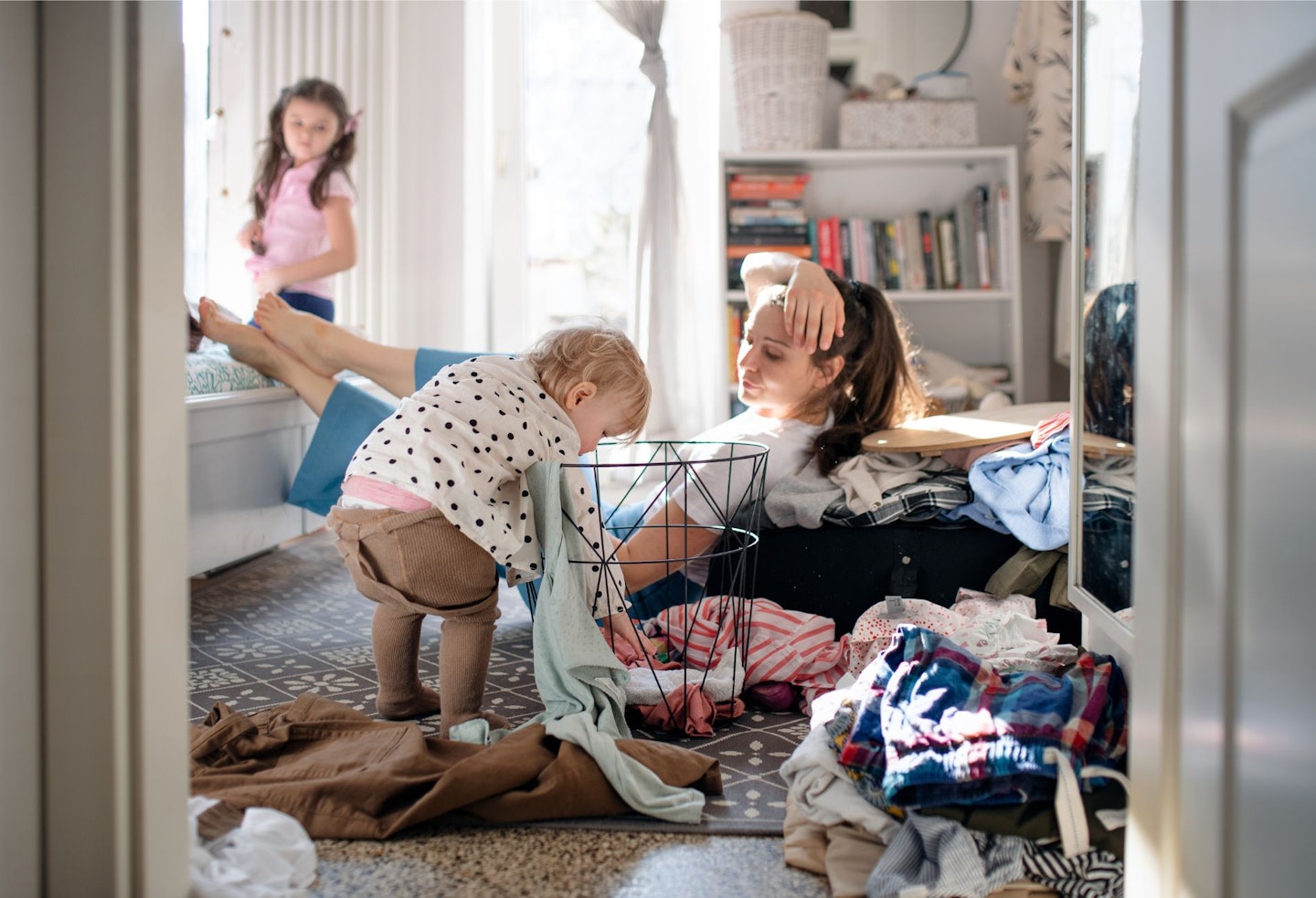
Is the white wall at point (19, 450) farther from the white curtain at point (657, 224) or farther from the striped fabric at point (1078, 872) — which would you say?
the white curtain at point (657, 224)

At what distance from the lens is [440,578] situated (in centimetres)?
142

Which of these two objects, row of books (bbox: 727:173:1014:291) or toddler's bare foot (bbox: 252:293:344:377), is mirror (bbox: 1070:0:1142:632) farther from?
row of books (bbox: 727:173:1014:291)

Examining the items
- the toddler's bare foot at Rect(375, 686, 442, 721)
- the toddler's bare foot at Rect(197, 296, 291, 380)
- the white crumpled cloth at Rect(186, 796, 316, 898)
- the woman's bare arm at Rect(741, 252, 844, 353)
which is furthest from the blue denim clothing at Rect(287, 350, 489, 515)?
the white crumpled cloth at Rect(186, 796, 316, 898)

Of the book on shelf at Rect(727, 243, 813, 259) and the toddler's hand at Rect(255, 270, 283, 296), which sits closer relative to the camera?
the toddler's hand at Rect(255, 270, 283, 296)

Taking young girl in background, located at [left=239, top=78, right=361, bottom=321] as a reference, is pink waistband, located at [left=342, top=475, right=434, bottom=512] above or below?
below

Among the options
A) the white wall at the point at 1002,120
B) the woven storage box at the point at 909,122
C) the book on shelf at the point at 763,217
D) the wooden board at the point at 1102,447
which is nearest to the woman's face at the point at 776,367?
the wooden board at the point at 1102,447

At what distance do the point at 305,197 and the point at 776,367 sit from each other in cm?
152

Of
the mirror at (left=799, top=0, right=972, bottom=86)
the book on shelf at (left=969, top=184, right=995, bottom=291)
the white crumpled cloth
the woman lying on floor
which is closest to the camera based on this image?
the white crumpled cloth

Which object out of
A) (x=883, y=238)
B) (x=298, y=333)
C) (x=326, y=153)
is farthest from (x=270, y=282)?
(x=883, y=238)

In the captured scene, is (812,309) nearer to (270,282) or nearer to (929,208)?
(270,282)

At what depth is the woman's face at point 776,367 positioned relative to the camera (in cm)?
204

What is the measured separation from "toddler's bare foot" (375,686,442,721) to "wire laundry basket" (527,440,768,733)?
186 mm

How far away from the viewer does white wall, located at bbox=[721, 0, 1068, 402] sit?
12.0 feet

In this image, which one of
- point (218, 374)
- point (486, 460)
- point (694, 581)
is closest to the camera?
point (486, 460)
